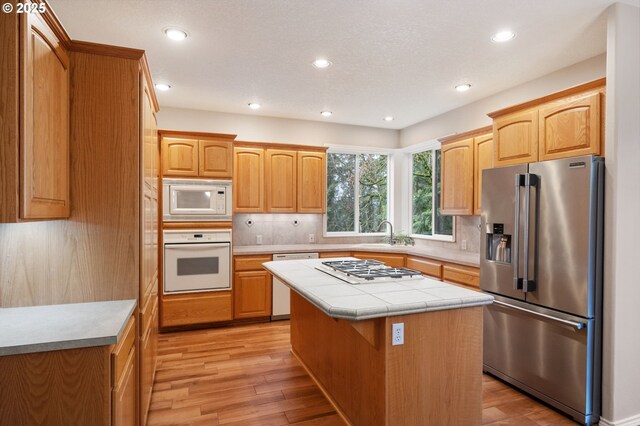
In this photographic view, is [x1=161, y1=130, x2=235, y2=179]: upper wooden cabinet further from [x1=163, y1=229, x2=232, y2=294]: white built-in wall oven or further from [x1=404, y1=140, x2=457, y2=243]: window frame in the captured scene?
[x1=404, y1=140, x2=457, y2=243]: window frame

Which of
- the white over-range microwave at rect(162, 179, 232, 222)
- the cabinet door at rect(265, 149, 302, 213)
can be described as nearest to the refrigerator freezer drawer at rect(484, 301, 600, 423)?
the cabinet door at rect(265, 149, 302, 213)

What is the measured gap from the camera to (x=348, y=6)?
2.30m

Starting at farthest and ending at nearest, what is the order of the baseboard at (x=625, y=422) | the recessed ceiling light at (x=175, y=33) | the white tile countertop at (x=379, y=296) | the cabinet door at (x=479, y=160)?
the cabinet door at (x=479, y=160) → the recessed ceiling light at (x=175, y=33) → the baseboard at (x=625, y=422) → the white tile countertop at (x=379, y=296)

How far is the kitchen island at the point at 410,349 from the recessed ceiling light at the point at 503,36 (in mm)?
1893

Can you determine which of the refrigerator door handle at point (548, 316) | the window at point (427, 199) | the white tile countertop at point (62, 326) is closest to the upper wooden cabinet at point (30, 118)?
the white tile countertop at point (62, 326)

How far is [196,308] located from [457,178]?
3366 mm

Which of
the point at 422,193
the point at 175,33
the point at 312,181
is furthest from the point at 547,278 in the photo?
the point at 175,33

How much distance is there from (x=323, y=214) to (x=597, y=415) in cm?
371

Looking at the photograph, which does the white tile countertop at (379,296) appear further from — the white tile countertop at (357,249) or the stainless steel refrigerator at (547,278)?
the white tile countertop at (357,249)

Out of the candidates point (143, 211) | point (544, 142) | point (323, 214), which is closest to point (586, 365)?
point (544, 142)

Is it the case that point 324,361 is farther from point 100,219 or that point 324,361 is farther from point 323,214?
point 323,214

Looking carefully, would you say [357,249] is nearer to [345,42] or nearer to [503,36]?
[345,42]

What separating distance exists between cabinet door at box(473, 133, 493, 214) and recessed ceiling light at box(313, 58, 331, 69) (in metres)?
1.79

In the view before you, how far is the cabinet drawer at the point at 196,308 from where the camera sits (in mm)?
4066
